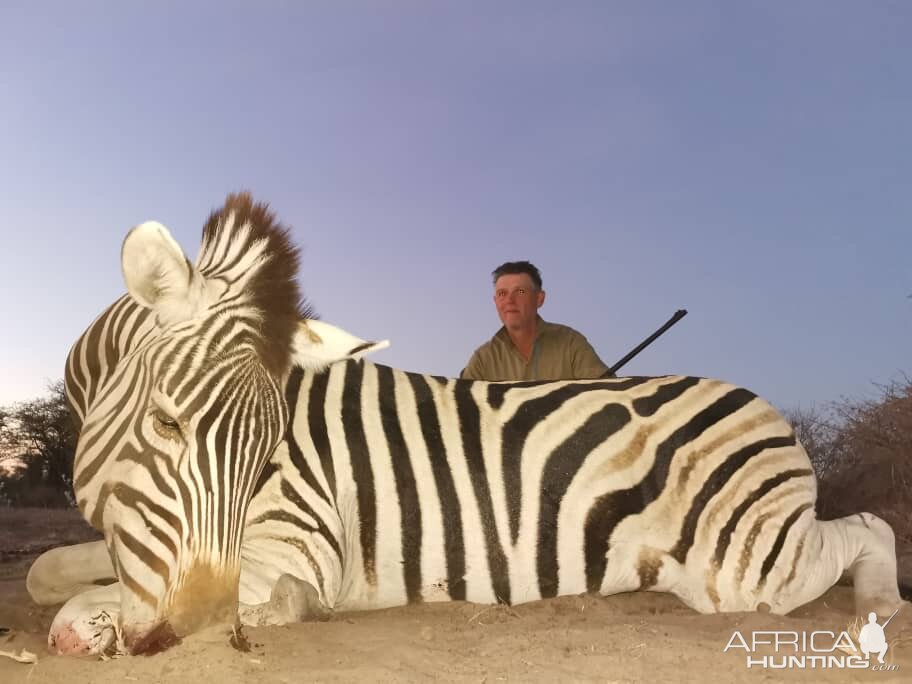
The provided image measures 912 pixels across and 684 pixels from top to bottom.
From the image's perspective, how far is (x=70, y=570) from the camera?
327 cm

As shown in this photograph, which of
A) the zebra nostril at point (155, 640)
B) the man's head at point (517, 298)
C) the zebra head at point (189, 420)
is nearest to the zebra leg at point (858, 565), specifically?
the zebra head at point (189, 420)

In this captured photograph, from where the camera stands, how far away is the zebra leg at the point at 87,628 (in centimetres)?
235

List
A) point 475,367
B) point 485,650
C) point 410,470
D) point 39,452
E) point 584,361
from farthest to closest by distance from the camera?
point 39,452
point 475,367
point 584,361
point 410,470
point 485,650

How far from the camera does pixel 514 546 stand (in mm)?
3197

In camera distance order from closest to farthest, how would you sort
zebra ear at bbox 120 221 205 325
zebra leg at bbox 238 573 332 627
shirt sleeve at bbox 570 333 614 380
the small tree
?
1. zebra ear at bbox 120 221 205 325
2. zebra leg at bbox 238 573 332 627
3. shirt sleeve at bbox 570 333 614 380
4. the small tree

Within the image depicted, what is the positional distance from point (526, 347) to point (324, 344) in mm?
3453

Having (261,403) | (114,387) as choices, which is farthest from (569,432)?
(114,387)

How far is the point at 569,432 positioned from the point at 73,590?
2.15 metres

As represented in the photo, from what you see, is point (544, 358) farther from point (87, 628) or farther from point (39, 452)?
point (39, 452)

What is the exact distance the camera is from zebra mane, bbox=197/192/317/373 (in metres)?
2.70

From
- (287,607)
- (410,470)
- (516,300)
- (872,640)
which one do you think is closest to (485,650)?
(287,607)

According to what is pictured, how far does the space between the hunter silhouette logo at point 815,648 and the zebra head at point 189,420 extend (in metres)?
1.56

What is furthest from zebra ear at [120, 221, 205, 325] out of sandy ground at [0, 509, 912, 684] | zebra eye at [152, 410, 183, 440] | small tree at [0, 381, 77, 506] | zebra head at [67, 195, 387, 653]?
small tree at [0, 381, 77, 506]

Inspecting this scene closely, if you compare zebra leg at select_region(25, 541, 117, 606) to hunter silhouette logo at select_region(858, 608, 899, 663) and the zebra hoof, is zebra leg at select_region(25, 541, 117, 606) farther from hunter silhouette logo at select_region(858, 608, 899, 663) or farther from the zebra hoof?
hunter silhouette logo at select_region(858, 608, 899, 663)
